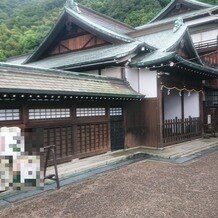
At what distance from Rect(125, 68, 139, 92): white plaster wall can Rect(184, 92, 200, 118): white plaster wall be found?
214 inches

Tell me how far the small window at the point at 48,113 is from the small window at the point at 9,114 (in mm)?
553

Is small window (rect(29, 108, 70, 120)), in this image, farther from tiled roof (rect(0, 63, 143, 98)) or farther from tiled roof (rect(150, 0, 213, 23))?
tiled roof (rect(150, 0, 213, 23))

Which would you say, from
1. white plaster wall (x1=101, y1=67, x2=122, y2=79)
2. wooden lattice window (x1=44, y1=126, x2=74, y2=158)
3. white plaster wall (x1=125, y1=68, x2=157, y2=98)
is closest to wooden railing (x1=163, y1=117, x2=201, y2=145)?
white plaster wall (x1=125, y1=68, x2=157, y2=98)

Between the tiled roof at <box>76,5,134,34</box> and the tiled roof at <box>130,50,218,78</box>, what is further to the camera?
the tiled roof at <box>76,5,134,34</box>

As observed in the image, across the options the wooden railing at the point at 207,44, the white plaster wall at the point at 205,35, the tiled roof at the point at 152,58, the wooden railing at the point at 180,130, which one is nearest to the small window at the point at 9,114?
the tiled roof at the point at 152,58

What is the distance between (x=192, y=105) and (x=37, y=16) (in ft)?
165

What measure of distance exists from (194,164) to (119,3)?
158 feet

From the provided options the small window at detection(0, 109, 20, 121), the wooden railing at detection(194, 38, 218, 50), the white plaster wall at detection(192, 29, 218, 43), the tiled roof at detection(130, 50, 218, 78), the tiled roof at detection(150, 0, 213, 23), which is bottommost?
the small window at detection(0, 109, 20, 121)

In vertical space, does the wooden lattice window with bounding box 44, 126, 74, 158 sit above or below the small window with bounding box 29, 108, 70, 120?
below

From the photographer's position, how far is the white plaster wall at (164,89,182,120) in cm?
1898

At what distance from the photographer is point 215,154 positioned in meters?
13.2

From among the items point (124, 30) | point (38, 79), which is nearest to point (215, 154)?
point (38, 79)

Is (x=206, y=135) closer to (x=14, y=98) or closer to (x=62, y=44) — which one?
(x=62, y=44)

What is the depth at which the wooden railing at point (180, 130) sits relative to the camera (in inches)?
576
